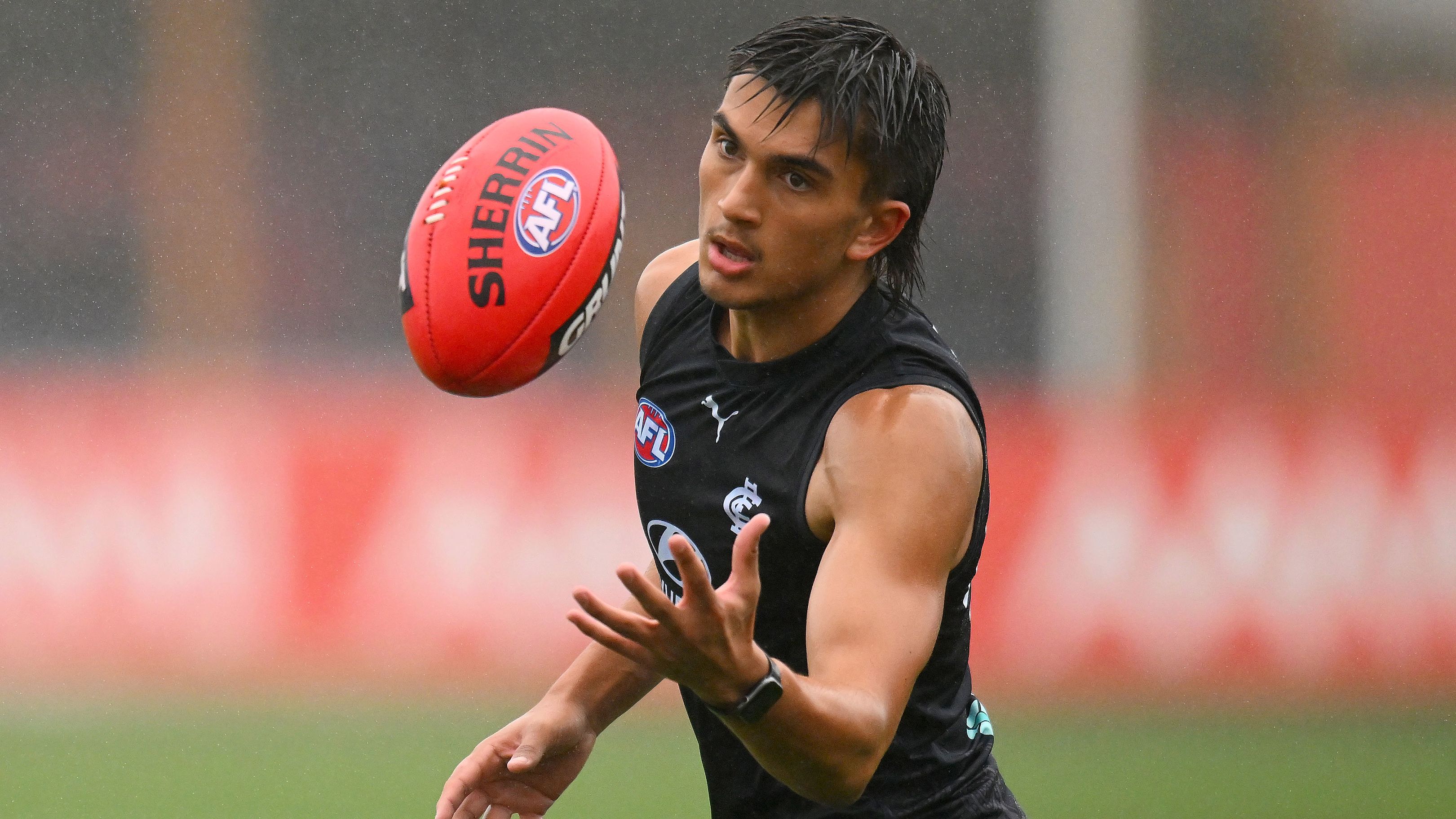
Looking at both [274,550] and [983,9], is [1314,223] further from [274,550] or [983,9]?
[274,550]

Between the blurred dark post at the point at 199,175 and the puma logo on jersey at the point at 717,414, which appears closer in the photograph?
the puma logo on jersey at the point at 717,414

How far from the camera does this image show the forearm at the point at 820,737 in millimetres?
1753

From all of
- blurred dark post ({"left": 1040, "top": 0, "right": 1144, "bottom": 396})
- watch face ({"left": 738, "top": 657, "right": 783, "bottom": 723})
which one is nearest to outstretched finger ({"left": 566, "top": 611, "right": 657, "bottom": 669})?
watch face ({"left": 738, "top": 657, "right": 783, "bottom": 723})

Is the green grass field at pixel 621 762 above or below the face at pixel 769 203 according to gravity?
below

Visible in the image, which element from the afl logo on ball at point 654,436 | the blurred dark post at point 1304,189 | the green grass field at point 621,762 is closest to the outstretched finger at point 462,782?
the afl logo on ball at point 654,436

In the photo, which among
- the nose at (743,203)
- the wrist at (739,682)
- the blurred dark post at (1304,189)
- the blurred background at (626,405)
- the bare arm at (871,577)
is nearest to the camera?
the wrist at (739,682)

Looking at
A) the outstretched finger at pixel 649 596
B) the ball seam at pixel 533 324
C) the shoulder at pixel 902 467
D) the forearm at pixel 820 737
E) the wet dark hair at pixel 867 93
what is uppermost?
the wet dark hair at pixel 867 93

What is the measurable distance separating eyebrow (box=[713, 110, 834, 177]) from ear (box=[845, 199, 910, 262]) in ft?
0.43

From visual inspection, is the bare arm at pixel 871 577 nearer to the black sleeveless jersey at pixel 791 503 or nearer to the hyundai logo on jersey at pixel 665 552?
the black sleeveless jersey at pixel 791 503

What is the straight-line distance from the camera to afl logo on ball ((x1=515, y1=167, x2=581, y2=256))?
7.63ft

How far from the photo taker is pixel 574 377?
19.8 feet

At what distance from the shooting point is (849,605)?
1.99 meters

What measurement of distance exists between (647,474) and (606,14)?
13.5 ft

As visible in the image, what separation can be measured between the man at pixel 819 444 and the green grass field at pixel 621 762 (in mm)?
2595
